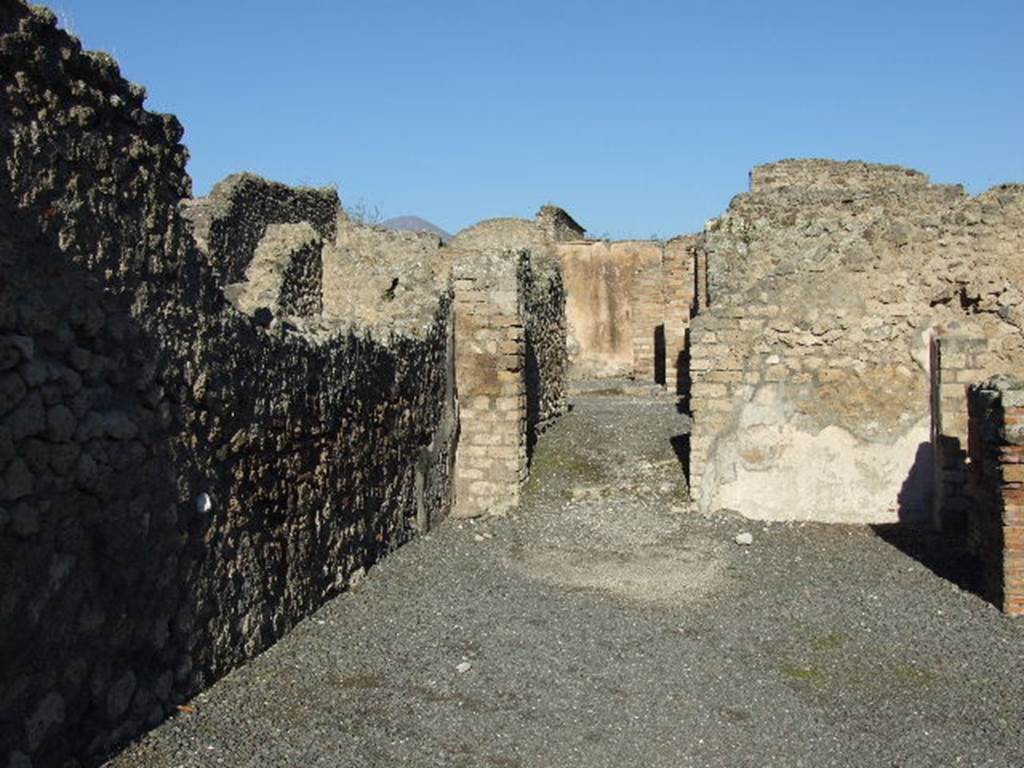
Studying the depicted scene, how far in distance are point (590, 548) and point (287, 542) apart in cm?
346

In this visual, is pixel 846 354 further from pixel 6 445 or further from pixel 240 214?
pixel 240 214

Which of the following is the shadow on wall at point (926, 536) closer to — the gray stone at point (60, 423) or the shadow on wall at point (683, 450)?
the shadow on wall at point (683, 450)

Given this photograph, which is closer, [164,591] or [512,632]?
[164,591]

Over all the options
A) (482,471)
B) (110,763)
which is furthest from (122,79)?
(482,471)

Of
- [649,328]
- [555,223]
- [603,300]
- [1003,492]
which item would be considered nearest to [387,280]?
[1003,492]

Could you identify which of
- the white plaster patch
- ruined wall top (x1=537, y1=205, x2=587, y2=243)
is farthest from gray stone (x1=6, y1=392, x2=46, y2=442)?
ruined wall top (x1=537, y1=205, x2=587, y2=243)

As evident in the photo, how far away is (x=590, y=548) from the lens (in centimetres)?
895

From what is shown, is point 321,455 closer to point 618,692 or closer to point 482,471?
point 618,692

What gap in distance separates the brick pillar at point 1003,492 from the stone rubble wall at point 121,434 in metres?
4.51

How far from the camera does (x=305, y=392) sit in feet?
21.1

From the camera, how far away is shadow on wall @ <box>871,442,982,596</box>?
7.95 metres

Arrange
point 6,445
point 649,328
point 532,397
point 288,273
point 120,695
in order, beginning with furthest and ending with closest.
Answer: point 649,328 → point 532,397 → point 288,273 → point 120,695 → point 6,445

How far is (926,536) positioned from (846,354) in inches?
73.5

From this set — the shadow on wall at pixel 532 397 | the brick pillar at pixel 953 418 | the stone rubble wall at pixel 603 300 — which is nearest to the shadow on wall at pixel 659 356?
the stone rubble wall at pixel 603 300
